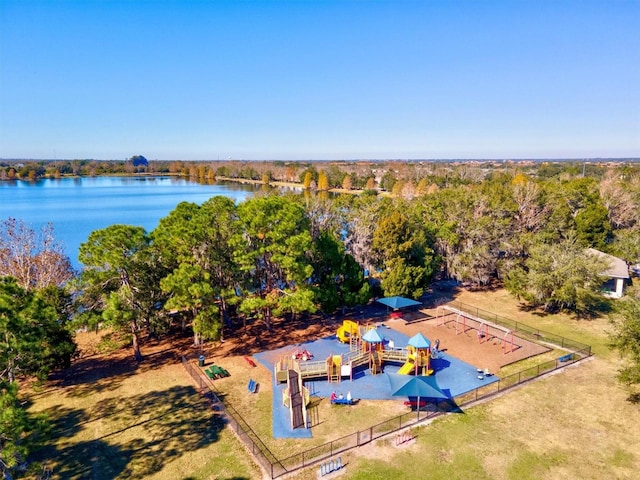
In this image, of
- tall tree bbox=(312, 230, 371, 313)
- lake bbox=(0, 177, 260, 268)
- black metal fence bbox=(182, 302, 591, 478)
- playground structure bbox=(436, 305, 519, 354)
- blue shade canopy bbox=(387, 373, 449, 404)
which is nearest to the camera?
black metal fence bbox=(182, 302, 591, 478)

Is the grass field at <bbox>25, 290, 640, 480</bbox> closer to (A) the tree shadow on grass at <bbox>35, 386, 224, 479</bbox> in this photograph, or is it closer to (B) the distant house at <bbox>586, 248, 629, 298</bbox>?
(A) the tree shadow on grass at <bbox>35, 386, 224, 479</bbox>

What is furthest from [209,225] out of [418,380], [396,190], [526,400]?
[396,190]

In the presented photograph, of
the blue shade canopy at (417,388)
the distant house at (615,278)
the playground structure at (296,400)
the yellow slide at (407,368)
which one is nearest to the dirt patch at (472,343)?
the yellow slide at (407,368)

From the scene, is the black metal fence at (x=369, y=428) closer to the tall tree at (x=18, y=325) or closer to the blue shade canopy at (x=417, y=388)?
the blue shade canopy at (x=417, y=388)

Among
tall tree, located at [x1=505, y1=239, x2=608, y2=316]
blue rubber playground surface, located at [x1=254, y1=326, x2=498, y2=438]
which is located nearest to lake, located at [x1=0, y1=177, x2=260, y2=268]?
blue rubber playground surface, located at [x1=254, y1=326, x2=498, y2=438]

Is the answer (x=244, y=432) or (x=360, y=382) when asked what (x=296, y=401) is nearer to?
(x=244, y=432)

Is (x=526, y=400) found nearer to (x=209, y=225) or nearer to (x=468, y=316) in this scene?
(x=468, y=316)
